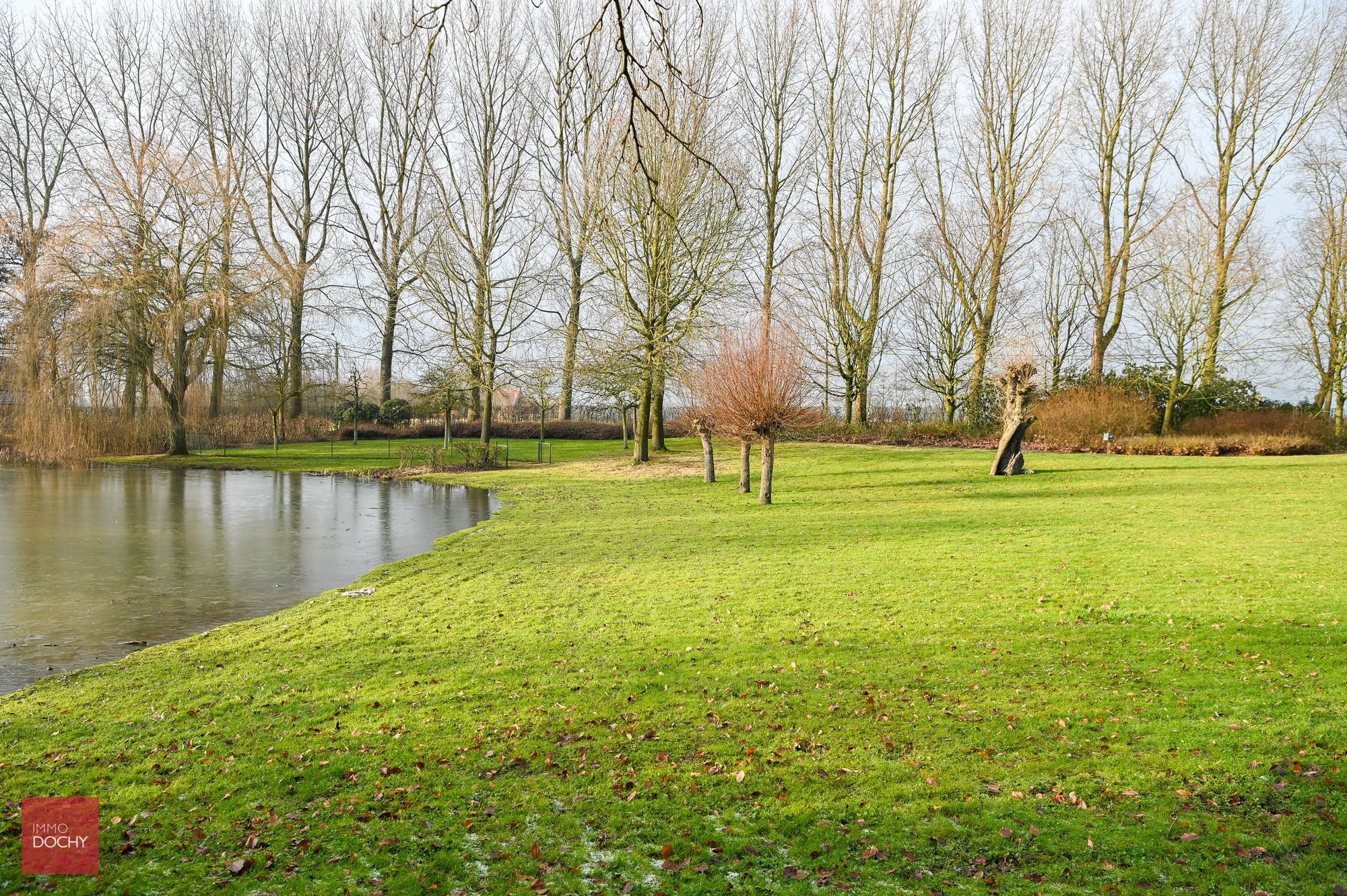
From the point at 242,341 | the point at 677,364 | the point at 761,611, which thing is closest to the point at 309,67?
the point at 242,341

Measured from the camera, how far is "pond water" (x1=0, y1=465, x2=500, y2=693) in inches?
326

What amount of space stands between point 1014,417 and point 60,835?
18.9 m

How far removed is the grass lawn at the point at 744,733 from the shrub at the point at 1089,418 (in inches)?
624

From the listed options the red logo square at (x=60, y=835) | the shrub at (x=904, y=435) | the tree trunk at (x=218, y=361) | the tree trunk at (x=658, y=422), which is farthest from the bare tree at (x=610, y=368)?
the red logo square at (x=60, y=835)

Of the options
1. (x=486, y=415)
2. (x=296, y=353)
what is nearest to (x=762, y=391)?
(x=486, y=415)

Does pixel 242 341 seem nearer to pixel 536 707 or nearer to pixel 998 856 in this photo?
pixel 536 707

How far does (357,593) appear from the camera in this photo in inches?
377

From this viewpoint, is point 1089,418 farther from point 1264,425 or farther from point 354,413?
point 354,413

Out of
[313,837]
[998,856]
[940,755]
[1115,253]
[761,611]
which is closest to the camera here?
[998,856]

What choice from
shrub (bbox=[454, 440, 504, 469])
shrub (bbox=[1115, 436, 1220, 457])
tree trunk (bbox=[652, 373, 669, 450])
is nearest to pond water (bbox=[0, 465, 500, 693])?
shrub (bbox=[454, 440, 504, 469])

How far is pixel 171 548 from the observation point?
12.9 m

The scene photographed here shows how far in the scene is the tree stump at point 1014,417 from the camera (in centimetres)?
1847

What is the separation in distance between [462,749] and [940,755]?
304 centimetres

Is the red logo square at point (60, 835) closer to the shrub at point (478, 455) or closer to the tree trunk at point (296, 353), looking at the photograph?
the shrub at point (478, 455)
